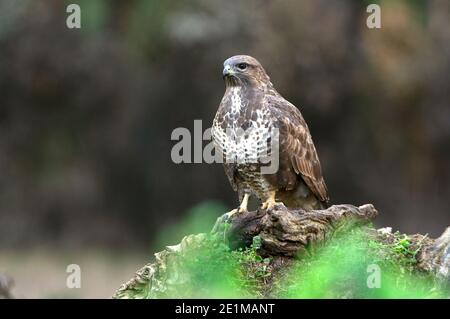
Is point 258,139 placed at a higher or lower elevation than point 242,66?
lower

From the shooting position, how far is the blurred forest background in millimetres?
11656

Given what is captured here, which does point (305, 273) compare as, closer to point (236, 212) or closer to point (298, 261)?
point (298, 261)

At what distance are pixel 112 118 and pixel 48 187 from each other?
125cm

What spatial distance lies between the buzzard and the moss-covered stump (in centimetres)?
41

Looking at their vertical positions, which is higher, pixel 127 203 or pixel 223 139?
pixel 223 139

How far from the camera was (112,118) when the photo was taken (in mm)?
12008

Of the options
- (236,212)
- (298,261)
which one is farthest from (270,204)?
(298,261)

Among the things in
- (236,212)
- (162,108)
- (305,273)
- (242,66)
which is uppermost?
(242,66)

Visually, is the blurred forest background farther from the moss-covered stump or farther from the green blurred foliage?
the green blurred foliage

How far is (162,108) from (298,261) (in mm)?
6092

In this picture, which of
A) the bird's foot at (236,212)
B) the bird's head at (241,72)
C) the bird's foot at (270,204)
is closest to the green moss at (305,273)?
the bird's foot at (236,212)

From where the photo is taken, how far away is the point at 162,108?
11.8 metres
